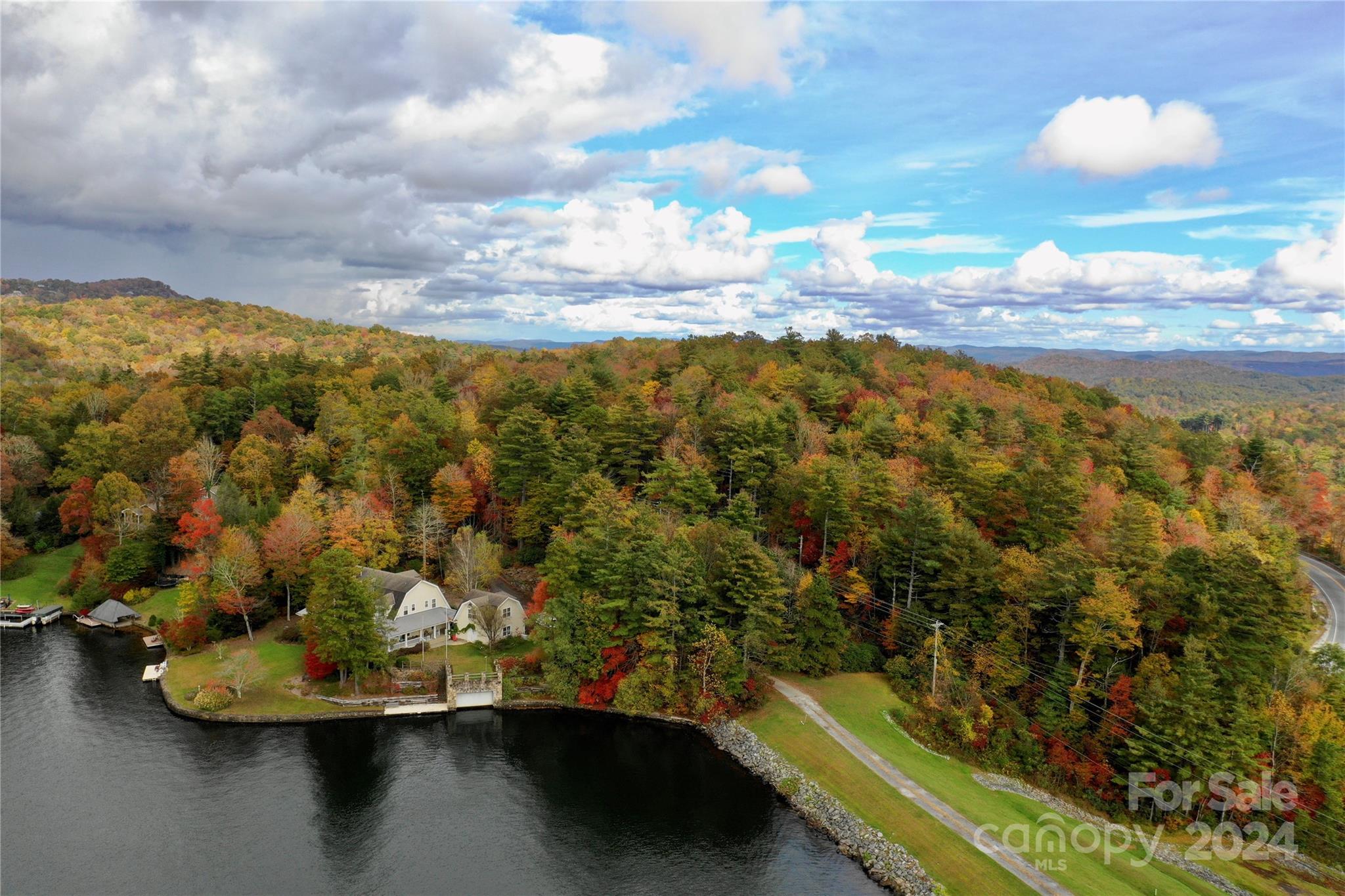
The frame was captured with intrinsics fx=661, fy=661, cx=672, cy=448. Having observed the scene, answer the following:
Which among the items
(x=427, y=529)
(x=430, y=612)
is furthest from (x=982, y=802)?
(x=427, y=529)

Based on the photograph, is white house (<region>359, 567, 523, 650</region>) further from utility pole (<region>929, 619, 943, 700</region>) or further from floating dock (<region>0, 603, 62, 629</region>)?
utility pole (<region>929, 619, 943, 700</region>)

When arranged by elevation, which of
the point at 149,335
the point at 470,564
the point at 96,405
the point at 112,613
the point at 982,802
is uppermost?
the point at 149,335

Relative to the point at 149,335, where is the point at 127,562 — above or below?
below

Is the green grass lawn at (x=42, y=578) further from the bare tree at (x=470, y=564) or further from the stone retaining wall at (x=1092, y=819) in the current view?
the stone retaining wall at (x=1092, y=819)

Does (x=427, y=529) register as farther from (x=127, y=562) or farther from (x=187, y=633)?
(x=127, y=562)

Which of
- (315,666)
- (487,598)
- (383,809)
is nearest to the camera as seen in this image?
(383,809)

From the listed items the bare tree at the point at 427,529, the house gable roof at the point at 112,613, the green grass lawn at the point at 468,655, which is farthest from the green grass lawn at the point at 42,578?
the green grass lawn at the point at 468,655
